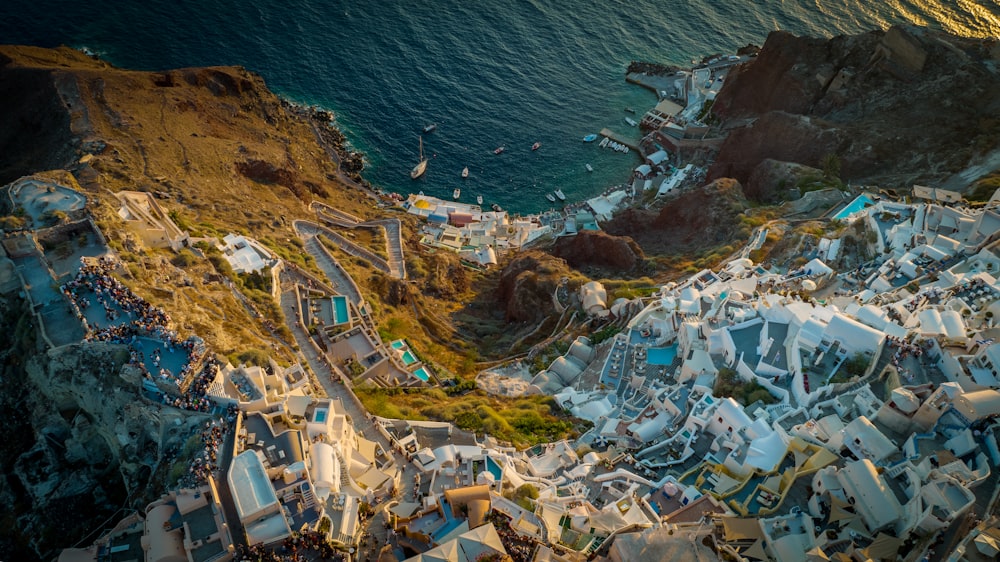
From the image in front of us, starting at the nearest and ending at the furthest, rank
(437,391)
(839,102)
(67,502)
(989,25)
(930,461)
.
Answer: (930,461) → (67,502) → (437,391) → (839,102) → (989,25)

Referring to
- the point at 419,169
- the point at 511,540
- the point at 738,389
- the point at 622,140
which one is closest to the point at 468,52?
the point at 419,169

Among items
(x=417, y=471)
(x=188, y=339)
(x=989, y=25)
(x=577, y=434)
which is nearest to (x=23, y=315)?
(x=188, y=339)

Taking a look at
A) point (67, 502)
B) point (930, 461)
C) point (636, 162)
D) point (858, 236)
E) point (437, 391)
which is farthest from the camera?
point (636, 162)

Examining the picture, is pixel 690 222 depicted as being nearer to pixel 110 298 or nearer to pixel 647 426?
pixel 647 426

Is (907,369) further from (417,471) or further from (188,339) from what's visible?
(188,339)

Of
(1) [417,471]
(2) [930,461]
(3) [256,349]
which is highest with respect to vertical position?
(3) [256,349]

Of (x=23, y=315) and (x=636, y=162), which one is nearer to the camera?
(x=23, y=315)
